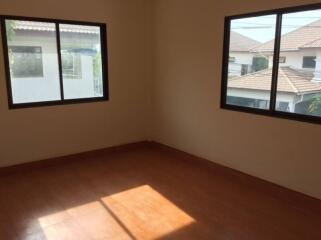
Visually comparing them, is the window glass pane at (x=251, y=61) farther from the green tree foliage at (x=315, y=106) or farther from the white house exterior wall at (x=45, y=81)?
the white house exterior wall at (x=45, y=81)

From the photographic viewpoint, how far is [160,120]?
4.82 meters

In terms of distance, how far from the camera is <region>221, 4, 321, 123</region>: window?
9.34 feet

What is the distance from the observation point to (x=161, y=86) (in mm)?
4688

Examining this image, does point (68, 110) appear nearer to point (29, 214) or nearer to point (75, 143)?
point (75, 143)

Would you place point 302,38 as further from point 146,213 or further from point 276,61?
point 146,213

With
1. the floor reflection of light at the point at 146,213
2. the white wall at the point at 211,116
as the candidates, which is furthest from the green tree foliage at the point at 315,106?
the floor reflection of light at the point at 146,213

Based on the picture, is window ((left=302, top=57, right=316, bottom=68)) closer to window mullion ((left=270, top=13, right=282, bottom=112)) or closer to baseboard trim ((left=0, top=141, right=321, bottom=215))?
window mullion ((left=270, top=13, right=282, bottom=112))

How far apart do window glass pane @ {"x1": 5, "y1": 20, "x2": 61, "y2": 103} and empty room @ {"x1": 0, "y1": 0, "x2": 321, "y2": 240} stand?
0.5 inches

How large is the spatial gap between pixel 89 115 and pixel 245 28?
2478 mm

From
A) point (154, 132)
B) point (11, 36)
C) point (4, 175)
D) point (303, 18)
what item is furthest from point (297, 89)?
point (4, 175)

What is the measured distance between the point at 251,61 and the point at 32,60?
9.03 ft

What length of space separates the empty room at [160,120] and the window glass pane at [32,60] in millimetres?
13

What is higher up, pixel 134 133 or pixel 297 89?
pixel 297 89

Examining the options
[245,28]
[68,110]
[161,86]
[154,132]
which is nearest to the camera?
[245,28]
